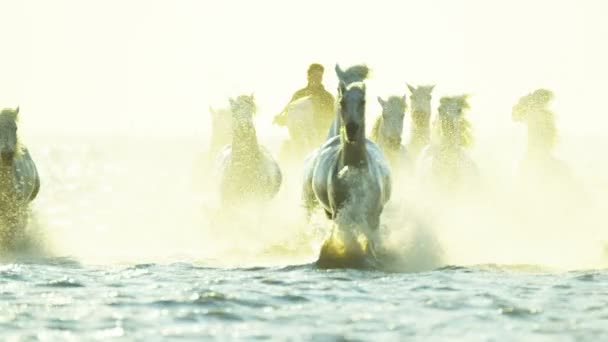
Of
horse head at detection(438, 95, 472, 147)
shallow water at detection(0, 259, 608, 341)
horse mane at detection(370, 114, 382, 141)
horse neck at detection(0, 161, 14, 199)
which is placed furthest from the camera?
horse head at detection(438, 95, 472, 147)

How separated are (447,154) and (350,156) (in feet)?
18.6

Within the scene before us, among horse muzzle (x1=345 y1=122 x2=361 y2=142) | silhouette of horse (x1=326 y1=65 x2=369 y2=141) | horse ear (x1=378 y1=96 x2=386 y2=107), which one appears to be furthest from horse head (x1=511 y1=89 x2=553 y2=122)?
horse muzzle (x1=345 y1=122 x2=361 y2=142)

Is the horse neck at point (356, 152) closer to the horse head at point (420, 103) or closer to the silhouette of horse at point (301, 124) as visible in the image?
the horse head at point (420, 103)

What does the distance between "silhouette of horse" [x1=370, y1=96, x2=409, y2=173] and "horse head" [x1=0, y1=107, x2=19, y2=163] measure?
5.49 metres

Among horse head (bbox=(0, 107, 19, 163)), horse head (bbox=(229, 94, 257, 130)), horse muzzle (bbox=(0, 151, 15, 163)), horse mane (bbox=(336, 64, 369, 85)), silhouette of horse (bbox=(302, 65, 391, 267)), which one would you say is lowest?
silhouette of horse (bbox=(302, 65, 391, 267))

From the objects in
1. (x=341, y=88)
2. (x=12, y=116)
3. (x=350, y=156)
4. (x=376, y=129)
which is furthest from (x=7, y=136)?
(x=350, y=156)

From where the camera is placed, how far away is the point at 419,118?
838 inches

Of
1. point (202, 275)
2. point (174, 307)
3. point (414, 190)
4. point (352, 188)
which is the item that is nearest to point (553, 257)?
point (414, 190)

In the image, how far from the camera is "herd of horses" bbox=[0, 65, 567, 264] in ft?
47.5

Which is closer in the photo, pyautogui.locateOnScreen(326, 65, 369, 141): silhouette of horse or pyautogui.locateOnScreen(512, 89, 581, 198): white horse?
pyautogui.locateOnScreen(326, 65, 369, 141): silhouette of horse

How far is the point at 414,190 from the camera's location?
19.1m

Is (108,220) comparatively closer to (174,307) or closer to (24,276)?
(24,276)

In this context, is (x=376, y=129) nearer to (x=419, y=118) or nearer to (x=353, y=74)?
(x=419, y=118)

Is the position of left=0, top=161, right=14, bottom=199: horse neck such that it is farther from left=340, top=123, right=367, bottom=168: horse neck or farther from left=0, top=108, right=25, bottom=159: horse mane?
left=340, top=123, right=367, bottom=168: horse neck
